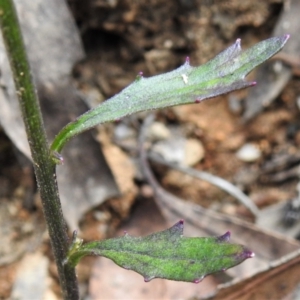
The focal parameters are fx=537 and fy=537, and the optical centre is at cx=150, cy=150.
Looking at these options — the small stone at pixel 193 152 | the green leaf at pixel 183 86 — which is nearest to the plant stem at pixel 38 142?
Answer: the green leaf at pixel 183 86

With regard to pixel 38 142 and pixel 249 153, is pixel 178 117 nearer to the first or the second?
pixel 249 153

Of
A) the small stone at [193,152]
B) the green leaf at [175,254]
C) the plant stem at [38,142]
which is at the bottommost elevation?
the green leaf at [175,254]

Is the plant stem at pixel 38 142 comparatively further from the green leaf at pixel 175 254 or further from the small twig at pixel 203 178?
the small twig at pixel 203 178

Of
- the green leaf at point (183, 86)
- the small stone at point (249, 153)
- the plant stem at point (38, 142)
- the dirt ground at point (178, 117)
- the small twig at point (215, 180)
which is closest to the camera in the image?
the plant stem at point (38, 142)

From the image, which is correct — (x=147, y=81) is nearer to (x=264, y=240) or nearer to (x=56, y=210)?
(x=56, y=210)

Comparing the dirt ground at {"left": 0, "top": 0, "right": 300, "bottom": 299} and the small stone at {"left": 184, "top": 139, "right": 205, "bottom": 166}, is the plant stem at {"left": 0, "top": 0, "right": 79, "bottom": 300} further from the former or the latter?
the small stone at {"left": 184, "top": 139, "right": 205, "bottom": 166}

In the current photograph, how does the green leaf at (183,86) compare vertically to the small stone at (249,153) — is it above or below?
below

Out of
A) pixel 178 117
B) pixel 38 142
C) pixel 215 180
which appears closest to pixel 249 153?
pixel 215 180
